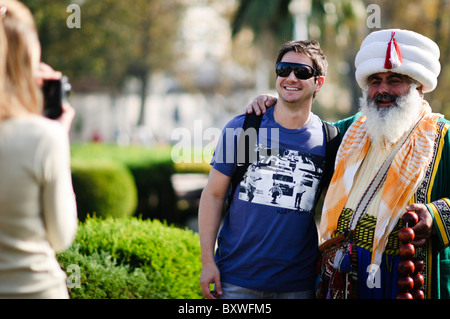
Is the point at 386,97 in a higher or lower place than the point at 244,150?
higher

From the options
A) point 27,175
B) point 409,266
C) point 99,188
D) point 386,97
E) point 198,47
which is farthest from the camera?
point 198,47

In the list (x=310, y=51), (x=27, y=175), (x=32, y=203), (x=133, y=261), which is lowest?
(x=133, y=261)

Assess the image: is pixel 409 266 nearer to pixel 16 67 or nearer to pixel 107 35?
pixel 16 67

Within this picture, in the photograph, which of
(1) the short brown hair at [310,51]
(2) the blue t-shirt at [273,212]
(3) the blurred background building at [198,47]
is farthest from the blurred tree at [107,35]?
(2) the blue t-shirt at [273,212]

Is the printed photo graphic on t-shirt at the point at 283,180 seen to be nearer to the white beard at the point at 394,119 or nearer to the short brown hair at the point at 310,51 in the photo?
the white beard at the point at 394,119

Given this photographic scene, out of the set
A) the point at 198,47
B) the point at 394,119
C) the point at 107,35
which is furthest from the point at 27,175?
the point at 198,47

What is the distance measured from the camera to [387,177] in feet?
10.2

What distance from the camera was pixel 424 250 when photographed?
304 cm

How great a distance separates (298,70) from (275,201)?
831 millimetres

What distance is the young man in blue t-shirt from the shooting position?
311 centimetres

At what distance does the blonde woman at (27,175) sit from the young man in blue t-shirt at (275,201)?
128 cm

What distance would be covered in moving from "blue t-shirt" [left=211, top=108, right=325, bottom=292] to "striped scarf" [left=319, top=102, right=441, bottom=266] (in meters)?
0.11

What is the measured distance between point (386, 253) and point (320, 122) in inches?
36.6

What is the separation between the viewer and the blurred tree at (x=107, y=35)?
20281 mm
